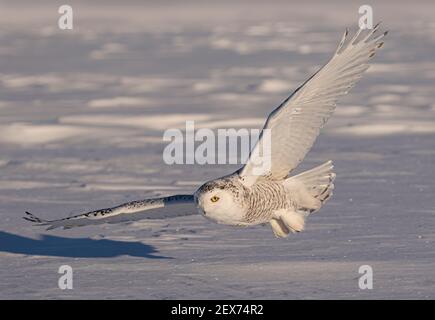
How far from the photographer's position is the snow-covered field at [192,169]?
6445 mm

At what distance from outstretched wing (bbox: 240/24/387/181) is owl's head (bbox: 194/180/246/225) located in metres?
0.26

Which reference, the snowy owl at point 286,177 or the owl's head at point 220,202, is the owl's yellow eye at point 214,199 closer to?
the owl's head at point 220,202

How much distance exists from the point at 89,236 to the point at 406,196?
2418 mm

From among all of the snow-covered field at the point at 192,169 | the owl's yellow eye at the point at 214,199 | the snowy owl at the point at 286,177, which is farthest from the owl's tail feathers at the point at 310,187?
the owl's yellow eye at the point at 214,199

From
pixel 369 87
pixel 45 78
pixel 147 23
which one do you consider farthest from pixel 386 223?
pixel 147 23

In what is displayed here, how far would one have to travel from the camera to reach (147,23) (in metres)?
33.7

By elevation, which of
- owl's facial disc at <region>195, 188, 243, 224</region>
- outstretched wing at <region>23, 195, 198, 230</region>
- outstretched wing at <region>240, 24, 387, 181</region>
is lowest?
owl's facial disc at <region>195, 188, 243, 224</region>

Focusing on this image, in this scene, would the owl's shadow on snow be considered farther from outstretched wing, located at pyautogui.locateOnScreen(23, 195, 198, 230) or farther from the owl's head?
the owl's head

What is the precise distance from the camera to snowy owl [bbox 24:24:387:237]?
6570 mm

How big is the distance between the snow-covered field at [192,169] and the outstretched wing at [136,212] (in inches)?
8.7

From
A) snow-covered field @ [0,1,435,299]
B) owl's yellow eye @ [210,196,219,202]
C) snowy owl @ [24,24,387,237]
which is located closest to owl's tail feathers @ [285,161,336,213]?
snowy owl @ [24,24,387,237]

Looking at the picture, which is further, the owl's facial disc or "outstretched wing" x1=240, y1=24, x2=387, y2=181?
"outstretched wing" x1=240, y1=24, x2=387, y2=181

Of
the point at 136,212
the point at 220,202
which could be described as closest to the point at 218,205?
the point at 220,202

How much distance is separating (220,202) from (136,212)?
0.77 meters
